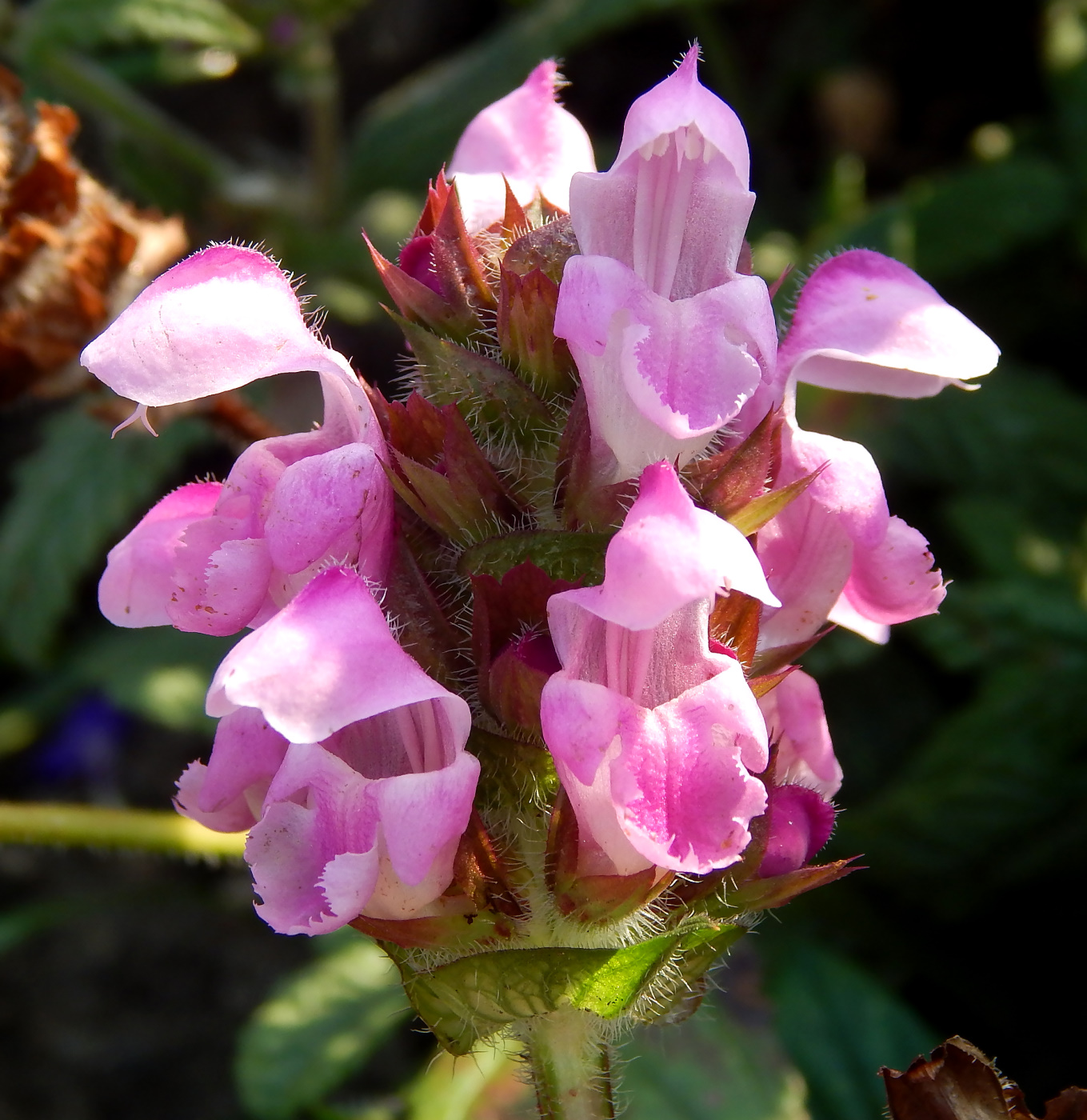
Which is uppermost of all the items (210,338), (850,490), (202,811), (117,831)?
(210,338)

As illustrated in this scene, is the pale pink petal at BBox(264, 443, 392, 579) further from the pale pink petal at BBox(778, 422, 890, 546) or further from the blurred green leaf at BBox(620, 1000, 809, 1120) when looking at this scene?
the blurred green leaf at BBox(620, 1000, 809, 1120)

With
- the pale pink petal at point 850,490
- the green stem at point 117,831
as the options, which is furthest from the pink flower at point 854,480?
the green stem at point 117,831

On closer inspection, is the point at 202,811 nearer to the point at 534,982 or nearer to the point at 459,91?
the point at 534,982

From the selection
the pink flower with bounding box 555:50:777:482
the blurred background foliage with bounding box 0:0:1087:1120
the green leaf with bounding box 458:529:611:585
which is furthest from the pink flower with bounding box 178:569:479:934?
the blurred background foliage with bounding box 0:0:1087:1120

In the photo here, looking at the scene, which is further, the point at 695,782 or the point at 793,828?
the point at 793,828

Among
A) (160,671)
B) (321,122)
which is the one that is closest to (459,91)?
(321,122)

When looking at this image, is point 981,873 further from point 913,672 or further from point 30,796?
point 30,796
